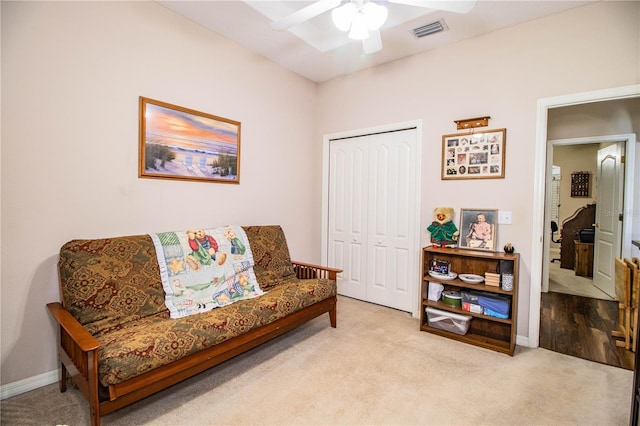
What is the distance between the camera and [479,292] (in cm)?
287

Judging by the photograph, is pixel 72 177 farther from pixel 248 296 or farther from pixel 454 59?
pixel 454 59

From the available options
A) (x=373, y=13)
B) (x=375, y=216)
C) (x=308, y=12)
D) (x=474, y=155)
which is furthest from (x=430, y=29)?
(x=375, y=216)

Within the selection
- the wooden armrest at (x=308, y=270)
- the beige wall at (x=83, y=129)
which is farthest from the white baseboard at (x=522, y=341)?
the beige wall at (x=83, y=129)

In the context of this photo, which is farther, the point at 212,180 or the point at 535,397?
the point at 212,180

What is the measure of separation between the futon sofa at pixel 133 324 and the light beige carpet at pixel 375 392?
0.70ft

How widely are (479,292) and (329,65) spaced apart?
3011 millimetres

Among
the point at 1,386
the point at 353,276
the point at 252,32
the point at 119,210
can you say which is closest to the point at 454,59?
the point at 252,32

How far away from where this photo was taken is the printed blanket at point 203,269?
2.30 meters

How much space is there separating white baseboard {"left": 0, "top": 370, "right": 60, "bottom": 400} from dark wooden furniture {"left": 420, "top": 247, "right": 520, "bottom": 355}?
9.80 feet

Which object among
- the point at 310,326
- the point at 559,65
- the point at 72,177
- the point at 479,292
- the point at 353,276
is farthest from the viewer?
the point at 353,276

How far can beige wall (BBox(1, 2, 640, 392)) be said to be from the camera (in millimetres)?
1966

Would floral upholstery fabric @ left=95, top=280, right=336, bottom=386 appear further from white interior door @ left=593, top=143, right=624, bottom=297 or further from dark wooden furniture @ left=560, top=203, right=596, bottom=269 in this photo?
dark wooden furniture @ left=560, top=203, right=596, bottom=269

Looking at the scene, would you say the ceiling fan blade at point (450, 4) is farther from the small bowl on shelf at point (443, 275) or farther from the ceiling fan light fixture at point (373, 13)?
the small bowl on shelf at point (443, 275)

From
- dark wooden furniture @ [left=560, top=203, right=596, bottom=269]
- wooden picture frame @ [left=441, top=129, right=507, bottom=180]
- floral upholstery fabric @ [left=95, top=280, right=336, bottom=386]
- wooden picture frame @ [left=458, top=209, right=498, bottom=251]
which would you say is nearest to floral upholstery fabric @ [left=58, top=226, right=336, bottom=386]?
floral upholstery fabric @ [left=95, top=280, right=336, bottom=386]
